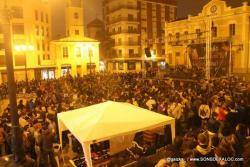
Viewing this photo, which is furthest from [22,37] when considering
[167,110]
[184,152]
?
[184,152]

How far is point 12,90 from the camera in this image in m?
Answer: 7.41

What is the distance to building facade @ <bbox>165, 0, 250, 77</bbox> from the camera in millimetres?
30672

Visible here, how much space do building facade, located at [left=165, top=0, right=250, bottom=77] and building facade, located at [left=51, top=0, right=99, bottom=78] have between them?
16142 mm

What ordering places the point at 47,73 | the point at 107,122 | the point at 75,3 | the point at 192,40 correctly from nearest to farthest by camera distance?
the point at 107,122 → the point at 192,40 → the point at 47,73 → the point at 75,3

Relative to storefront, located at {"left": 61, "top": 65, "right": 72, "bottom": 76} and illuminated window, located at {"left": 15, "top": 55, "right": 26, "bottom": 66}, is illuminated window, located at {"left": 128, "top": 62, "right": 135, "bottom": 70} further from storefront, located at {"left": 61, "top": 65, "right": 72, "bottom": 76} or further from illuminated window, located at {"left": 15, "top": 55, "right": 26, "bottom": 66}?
illuminated window, located at {"left": 15, "top": 55, "right": 26, "bottom": 66}

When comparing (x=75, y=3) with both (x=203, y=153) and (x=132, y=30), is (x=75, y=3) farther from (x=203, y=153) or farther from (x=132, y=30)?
(x=203, y=153)

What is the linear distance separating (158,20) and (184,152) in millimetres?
51650

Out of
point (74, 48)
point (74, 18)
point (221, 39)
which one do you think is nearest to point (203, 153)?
point (221, 39)

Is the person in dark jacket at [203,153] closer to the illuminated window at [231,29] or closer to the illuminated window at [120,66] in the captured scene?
the illuminated window at [231,29]

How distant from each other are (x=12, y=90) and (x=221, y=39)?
30177mm

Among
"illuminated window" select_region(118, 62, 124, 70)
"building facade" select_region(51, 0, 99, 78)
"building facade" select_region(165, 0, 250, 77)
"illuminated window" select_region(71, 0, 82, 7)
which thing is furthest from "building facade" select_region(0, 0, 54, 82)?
"building facade" select_region(165, 0, 250, 77)

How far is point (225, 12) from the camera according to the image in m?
32.9

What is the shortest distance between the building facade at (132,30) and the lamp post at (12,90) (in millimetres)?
41281

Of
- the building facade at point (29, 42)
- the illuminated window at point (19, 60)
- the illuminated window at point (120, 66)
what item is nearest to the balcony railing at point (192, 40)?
the illuminated window at point (120, 66)
